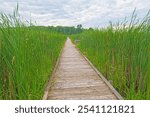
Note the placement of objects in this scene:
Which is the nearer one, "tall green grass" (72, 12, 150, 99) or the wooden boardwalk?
"tall green grass" (72, 12, 150, 99)

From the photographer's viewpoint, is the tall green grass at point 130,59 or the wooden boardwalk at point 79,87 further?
the wooden boardwalk at point 79,87

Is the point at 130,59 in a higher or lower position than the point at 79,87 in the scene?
higher

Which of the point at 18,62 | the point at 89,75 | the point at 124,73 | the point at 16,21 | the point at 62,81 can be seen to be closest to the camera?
the point at 18,62

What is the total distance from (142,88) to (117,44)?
1535mm

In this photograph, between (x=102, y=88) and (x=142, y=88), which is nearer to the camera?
(x=142, y=88)

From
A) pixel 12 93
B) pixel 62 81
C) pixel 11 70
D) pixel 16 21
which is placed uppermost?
pixel 16 21

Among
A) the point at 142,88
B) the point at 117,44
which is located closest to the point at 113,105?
the point at 142,88

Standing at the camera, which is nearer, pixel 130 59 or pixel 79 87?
pixel 130 59

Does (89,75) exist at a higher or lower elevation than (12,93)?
lower

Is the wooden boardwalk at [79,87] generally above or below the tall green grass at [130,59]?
below

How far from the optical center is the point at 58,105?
149 inches

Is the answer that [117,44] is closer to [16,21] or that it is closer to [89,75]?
[89,75]

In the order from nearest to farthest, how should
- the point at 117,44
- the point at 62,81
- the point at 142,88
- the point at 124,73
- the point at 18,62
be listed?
1. the point at 18,62
2. the point at 142,88
3. the point at 124,73
4. the point at 117,44
5. the point at 62,81

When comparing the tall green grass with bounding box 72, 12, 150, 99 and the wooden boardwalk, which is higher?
the tall green grass with bounding box 72, 12, 150, 99
